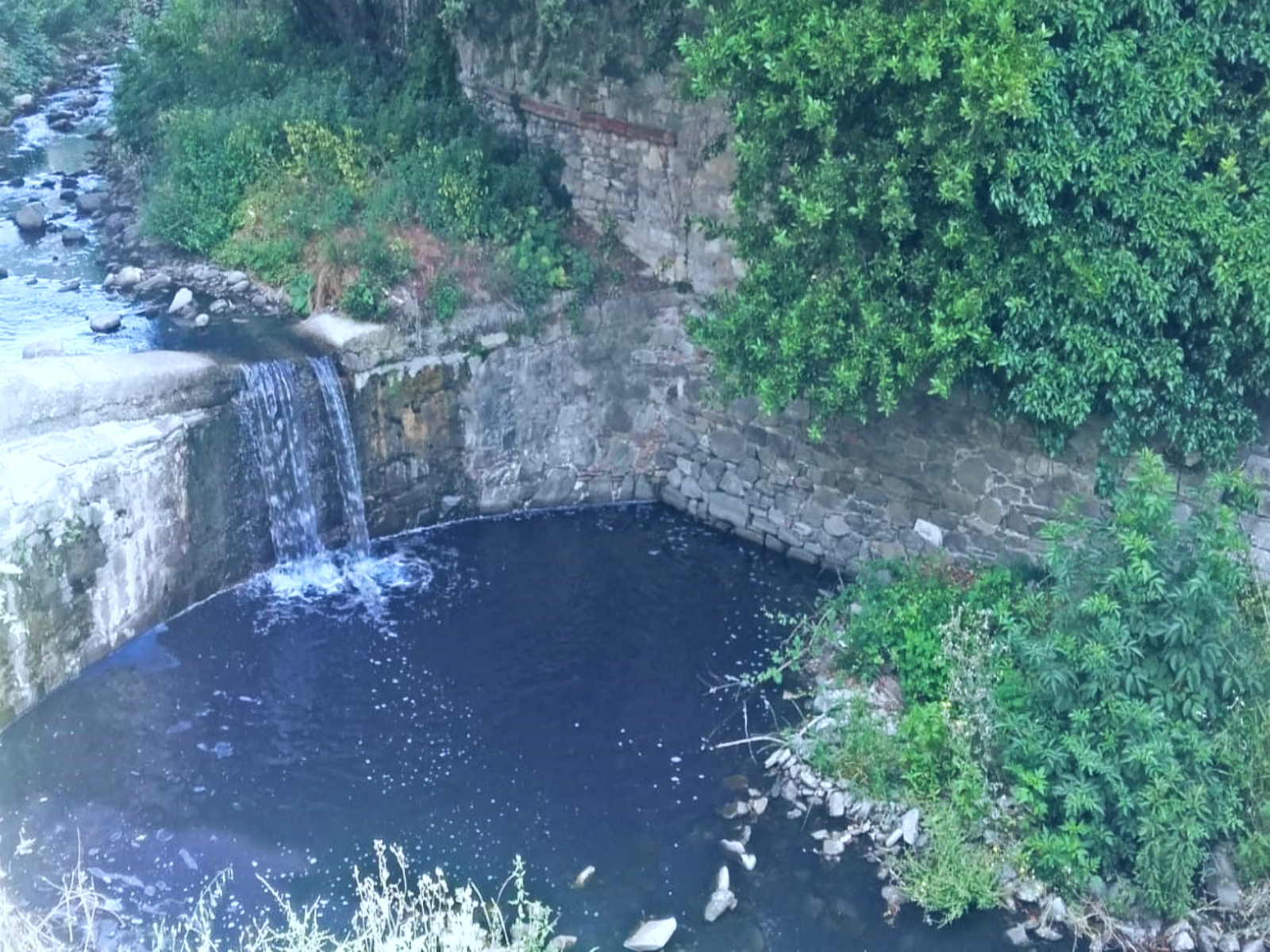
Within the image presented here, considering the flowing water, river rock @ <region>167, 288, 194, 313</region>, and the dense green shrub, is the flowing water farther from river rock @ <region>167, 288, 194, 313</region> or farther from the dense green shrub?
the dense green shrub

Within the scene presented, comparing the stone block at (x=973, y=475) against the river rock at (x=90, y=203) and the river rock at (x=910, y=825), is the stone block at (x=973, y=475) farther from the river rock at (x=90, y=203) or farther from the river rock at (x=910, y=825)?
the river rock at (x=90, y=203)

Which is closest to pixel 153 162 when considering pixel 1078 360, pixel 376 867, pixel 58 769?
pixel 58 769

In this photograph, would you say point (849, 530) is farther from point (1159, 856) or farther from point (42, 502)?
point (42, 502)

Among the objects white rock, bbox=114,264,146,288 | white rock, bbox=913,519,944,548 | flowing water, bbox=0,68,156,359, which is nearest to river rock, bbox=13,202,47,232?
flowing water, bbox=0,68,156,359

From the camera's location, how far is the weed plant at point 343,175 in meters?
12.0

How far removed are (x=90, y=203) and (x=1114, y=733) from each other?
12.6 meters

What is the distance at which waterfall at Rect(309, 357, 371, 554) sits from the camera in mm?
11062

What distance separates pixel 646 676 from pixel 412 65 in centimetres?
758

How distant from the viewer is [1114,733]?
26.0 ft

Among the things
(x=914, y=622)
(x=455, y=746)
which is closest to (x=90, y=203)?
(x=455, y=746)

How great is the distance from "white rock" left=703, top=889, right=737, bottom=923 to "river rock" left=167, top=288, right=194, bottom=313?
25.2ft

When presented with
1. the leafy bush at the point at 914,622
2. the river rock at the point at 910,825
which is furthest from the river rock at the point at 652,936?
the leafy bush at the point at 914,622

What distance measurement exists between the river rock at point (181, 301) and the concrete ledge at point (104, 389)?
1.80m

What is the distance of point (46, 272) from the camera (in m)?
13.5
